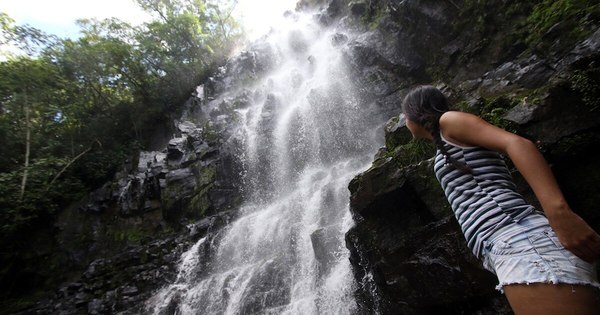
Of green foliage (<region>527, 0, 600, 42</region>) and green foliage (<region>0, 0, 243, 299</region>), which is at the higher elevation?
green foliage (<region>0, 0, 243, 299</region>)

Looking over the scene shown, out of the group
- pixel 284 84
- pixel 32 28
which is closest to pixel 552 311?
pixel 284 84

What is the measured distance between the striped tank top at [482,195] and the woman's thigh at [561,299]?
1.00 feet

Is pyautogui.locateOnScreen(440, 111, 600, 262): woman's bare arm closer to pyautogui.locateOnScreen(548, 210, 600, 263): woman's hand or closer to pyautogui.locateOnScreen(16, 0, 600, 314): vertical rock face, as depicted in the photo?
pyautogui.locateOnScreen(548, 210, 600, 263): woman's hand

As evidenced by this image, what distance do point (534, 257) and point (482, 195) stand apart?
366 mm

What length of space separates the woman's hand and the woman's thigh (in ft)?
0.45

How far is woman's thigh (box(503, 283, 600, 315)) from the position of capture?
1280 millimetres

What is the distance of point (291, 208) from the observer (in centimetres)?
1059

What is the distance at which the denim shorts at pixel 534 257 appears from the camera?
1314 mm

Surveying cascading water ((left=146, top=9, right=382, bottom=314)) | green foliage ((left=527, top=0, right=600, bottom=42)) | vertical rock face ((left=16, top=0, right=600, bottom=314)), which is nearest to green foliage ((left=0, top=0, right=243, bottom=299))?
vertical rock face ((left=16, top=0, right=600, bottom=314))

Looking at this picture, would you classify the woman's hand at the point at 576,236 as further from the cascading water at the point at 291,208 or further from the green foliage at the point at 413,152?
the cascading water at the point at 291,208

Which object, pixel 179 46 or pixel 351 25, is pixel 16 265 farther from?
pixel 351 25

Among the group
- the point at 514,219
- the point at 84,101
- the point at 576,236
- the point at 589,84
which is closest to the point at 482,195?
the point at 514,219

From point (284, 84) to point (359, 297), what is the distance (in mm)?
15028


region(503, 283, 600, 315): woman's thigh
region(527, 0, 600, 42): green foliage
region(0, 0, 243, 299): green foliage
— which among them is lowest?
region(503, 283, 600, 315): woman's thigh
